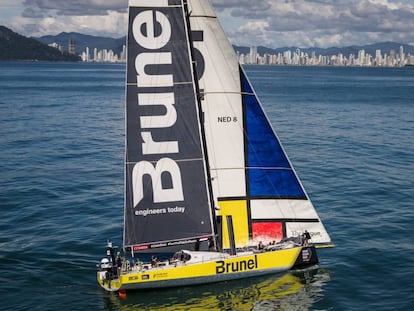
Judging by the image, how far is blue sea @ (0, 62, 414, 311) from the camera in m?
27.3

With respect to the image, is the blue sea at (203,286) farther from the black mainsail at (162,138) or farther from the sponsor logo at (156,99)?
the sponsor logo at (156,99)

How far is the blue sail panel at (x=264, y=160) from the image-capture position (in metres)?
28.8

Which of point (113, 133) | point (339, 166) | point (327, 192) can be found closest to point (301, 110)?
point (113, 133)

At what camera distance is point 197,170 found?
90.5 ft

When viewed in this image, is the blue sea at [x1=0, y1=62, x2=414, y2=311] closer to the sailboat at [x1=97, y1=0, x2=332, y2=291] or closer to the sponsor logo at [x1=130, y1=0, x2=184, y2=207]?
the sailboat at [x1=97, y1=0, x2=332, y2=291]

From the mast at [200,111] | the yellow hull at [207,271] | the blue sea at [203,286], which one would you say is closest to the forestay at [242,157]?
the mast at [200,111]

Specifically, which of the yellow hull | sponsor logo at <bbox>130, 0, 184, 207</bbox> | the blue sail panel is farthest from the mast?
the blue sail panel

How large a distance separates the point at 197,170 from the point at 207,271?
4632 millimetres

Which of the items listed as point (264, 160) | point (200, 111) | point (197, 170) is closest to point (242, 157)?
point (264, 160)

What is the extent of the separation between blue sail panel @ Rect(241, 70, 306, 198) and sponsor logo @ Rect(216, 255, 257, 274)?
3.49 metres

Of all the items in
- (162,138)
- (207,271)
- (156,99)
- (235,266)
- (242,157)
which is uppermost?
(156,99)

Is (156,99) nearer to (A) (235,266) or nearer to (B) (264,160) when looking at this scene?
(B) (264,160)

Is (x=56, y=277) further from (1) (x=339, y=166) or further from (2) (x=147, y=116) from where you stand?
(1) (x=339, y=166)

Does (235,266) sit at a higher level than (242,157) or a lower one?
lower
